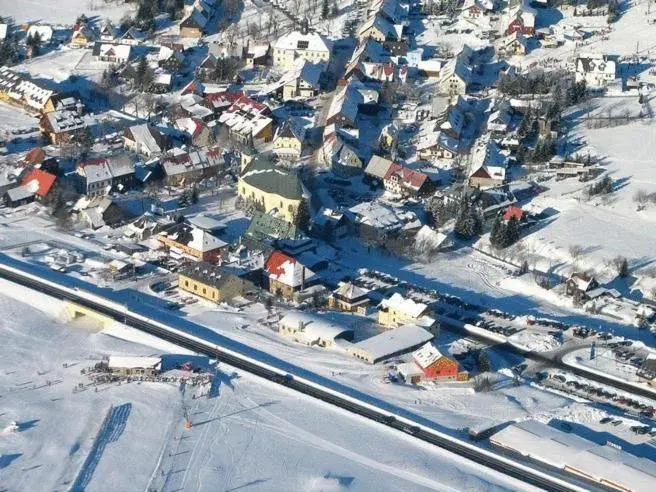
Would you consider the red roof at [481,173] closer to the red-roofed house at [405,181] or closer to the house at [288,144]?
the red-roofed house at [405,181]

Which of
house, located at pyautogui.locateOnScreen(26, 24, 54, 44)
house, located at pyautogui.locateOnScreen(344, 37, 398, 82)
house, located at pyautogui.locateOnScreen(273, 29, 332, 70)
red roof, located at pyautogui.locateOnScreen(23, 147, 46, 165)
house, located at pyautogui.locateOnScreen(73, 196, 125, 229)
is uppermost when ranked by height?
house, located at pyautogui.locateOnScreen(26, 24, 54, 44)

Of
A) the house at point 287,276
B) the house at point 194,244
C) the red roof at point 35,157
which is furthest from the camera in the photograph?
the red roof at point 35,157

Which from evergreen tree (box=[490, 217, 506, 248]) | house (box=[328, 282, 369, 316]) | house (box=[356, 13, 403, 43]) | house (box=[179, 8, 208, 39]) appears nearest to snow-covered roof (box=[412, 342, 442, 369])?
house (box=[328, 282, 369, 316])

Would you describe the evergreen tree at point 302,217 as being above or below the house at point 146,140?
below

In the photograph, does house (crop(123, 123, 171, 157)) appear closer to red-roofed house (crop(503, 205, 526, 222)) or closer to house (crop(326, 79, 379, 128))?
house (crop(326, 79, 379, 128))

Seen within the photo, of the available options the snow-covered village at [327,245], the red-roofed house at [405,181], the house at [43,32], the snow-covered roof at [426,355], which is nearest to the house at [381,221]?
the snow-covered village at [327,245]

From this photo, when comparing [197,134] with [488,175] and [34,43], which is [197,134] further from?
[34,43]

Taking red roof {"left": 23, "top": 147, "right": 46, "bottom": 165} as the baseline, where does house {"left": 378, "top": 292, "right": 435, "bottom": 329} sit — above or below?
below
